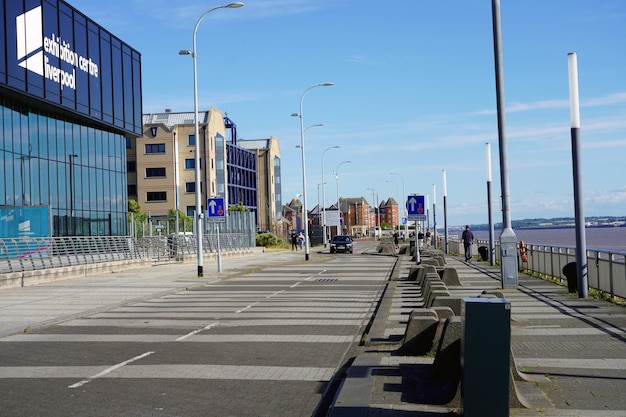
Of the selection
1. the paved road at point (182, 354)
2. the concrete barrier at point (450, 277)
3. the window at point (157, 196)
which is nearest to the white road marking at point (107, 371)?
the paved road at point (182, 354)

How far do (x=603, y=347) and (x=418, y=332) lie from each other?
260 cm

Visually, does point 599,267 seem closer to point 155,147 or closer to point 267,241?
point 267,241

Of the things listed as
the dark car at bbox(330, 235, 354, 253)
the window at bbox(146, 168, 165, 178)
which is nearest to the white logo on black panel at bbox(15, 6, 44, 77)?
the dark car at bbox(330, 235, 354, 253)

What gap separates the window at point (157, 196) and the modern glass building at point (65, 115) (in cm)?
3819

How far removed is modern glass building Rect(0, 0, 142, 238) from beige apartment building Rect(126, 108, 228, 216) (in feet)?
125

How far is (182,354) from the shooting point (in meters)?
10.8

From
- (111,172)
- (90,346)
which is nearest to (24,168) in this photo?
(111,172)

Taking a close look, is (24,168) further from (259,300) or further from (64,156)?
(259,300)

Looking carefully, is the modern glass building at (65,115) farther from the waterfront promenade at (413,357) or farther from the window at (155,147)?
the window at (155,147)

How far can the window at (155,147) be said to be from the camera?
9256 cm

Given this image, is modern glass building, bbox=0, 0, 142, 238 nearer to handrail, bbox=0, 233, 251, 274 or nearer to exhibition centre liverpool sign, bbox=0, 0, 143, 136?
exhibition centre liverpool sign, bbox=0, 0, 143, 136

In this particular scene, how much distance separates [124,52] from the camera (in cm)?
5178

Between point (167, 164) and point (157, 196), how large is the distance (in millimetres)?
4025

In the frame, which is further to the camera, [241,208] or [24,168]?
[241,208]
